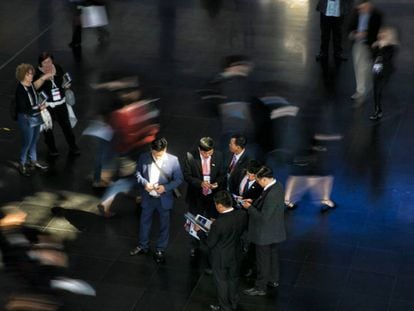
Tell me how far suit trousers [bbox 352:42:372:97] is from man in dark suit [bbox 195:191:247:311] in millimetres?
6463

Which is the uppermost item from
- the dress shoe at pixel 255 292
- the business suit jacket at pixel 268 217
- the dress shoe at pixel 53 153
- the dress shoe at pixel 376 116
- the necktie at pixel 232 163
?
the necktie at pixel 232 163

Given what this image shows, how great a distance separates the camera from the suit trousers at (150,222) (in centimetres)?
1273

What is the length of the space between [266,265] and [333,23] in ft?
25.1

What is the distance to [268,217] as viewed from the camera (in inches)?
464

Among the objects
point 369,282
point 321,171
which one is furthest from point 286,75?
point 369,282

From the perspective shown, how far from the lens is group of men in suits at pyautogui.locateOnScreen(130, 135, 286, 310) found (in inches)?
452

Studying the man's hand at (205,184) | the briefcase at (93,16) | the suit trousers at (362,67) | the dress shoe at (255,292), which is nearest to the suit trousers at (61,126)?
the man's hand at (205,184)

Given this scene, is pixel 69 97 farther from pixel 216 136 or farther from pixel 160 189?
pixel 160 189

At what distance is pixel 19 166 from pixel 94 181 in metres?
1.39

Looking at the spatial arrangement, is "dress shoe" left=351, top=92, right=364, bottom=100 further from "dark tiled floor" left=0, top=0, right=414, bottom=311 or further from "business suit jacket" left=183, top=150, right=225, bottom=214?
"business suit jacket" left=183, top=150, right=225, bottom=214

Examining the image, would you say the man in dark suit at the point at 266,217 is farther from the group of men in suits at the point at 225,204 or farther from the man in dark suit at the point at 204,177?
the man in dark suit at the point at 204,177

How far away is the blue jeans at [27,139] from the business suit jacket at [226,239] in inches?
185

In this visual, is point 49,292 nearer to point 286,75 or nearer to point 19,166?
point 19,166

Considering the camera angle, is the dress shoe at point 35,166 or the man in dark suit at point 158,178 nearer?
the man in dark suit at point 158,178
